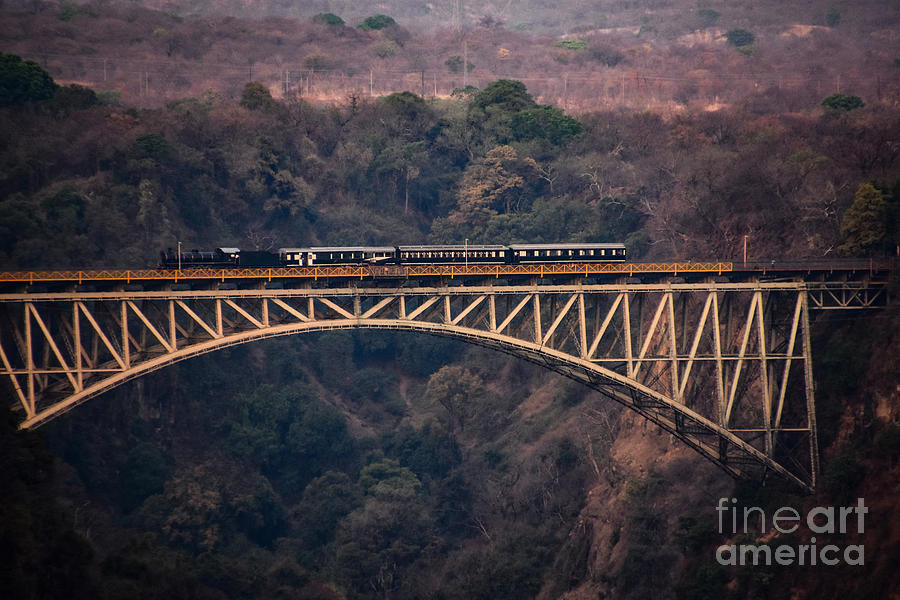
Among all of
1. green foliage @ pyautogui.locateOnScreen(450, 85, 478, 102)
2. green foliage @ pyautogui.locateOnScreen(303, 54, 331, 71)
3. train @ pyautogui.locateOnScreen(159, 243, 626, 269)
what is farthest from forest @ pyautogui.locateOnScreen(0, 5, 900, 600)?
green foliage @ pyautogui.locateOnScreen(303, 54, 331, 71)

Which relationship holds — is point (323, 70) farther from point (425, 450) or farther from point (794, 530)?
point (794, 530)

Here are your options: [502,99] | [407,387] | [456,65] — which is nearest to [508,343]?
[407,387]

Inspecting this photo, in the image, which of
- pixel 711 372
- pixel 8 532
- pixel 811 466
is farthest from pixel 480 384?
pixel 8 532

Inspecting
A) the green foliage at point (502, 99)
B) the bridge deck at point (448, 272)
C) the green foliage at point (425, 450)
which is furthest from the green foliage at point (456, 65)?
the bridge deck at point (448, 272)

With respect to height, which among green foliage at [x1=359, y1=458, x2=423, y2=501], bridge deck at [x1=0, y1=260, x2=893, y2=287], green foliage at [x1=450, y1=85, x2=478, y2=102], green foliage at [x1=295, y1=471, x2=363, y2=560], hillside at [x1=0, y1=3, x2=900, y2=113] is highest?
hillside at [x1=0, y1=3, x2=900, y2=113]

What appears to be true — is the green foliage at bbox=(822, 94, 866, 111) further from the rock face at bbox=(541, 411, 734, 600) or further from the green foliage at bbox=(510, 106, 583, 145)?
the rock face at bbox=(541, 411, 734, 600)

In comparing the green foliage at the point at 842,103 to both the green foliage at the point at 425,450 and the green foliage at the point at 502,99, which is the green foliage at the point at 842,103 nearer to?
the green foliage at the point at 502,99
